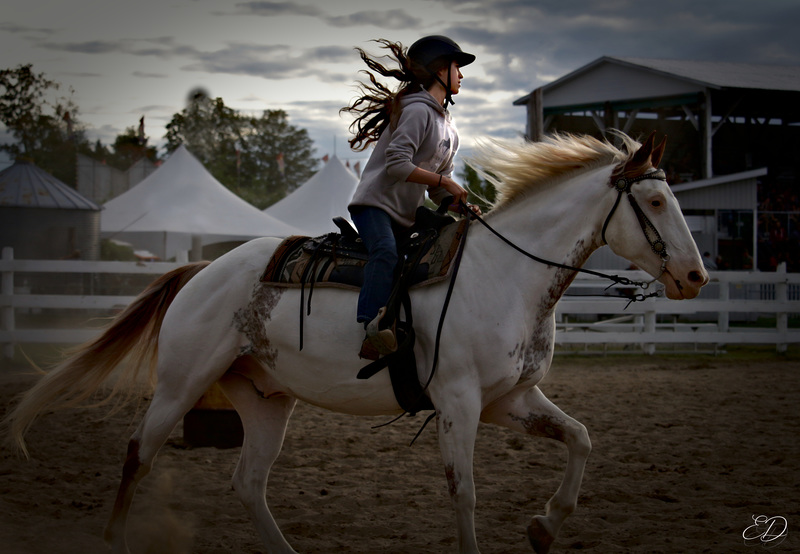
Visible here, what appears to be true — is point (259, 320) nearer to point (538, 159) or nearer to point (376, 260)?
point (376, 260)

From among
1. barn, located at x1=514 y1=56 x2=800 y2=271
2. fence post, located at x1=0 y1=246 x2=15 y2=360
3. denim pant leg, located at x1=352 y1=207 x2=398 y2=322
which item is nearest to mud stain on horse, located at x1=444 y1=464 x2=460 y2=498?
denim pant leg, located at x1=352 y1=207 x2=398 y2=322

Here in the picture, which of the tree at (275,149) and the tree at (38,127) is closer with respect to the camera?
the tree at (38,127)

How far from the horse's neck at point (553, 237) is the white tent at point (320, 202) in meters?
18.1

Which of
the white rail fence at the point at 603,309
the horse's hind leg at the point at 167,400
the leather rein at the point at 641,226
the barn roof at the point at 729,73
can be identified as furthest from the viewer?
the barn roof at the point at 729,73

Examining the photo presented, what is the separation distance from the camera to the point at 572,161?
3.79 meters

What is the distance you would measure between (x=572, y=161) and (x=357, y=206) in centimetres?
119

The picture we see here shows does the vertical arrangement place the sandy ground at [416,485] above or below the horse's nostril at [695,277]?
below

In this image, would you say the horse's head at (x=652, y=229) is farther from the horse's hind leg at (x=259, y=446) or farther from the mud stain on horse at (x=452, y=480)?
the horse's hind leg at (x=259, y=446)

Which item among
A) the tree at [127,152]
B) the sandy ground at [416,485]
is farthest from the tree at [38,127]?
the sandy ground at [416,485]

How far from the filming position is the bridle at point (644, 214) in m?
3.35

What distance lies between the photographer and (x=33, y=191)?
21.9 meters

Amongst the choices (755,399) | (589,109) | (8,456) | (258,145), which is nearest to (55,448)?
(8,456)

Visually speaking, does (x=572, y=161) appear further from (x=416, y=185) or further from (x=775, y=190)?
Result: (x=775, y=190)

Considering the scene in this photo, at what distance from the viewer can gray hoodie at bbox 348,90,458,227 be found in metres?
3.54
